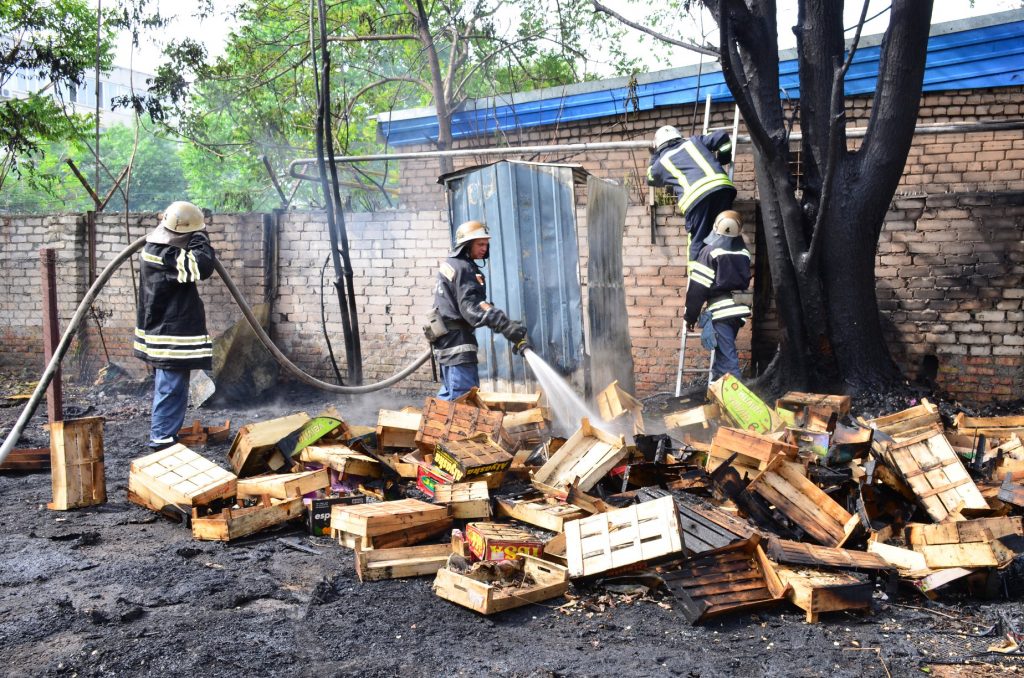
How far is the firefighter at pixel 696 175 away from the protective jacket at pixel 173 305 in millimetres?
3998

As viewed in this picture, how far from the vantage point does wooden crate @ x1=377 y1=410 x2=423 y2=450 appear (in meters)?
5.78

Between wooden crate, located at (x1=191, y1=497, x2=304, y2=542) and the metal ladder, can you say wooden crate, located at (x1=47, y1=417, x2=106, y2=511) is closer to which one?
wooden crate, located at (x1=191, y1=497, x2=304, y2=542)

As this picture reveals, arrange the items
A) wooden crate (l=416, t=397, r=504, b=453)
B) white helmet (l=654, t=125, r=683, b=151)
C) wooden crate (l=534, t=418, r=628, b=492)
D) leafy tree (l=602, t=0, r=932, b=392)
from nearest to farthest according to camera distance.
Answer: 1. wooden crate (l=534, t=418, r=628, b=492)
2. wooden crate (l=416, t=397, r=504, b=453)
3. leafy tree (l=602, t=0, r=932, b=392)
4. white helmet (l=654, t=125, r=683, b=151)

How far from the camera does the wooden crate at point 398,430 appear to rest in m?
5.78

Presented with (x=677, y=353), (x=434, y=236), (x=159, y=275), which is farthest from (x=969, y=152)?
(x=159, y=275)

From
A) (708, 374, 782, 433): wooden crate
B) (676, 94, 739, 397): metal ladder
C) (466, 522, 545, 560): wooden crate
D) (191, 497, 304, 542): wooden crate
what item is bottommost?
(466, 522, 545, 560): wooden crate

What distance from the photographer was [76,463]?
4957mm

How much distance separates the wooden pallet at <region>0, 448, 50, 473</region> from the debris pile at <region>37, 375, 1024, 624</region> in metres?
1.43

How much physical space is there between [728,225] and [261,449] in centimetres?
427

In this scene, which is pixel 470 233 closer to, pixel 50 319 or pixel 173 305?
pixel 173 305

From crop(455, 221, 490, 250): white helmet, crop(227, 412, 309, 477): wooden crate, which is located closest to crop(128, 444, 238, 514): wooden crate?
crop(227, 412, 309, 477): wooden crate

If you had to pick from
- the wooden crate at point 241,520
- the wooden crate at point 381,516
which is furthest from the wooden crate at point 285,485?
the wooden crate at point 381,516

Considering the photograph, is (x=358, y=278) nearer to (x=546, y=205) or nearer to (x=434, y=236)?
(x=434, y=236)

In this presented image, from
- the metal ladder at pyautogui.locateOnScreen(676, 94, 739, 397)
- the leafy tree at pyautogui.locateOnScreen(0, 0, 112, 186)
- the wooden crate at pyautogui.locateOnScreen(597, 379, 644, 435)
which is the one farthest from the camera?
the leafy tree at pyautogui.locateOnScreen(0, 0, 112, 186)
